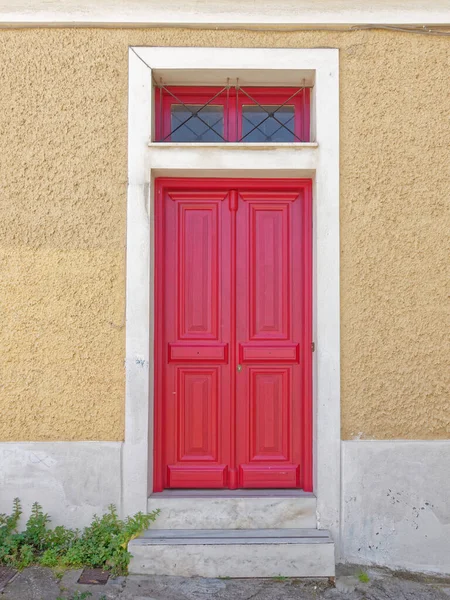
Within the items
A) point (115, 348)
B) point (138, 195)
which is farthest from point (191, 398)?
point (138, 195)

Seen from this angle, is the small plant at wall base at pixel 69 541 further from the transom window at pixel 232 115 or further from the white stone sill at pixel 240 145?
the transom window at pixel 232 115

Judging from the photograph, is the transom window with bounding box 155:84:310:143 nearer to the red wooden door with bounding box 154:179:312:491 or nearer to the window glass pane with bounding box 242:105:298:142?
the window glass pane with bounding box 242:105:298:142

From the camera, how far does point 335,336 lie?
12.4ft

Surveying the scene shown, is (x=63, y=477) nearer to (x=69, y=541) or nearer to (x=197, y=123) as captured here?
(x=69, y=541)

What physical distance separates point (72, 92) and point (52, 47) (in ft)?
1.15

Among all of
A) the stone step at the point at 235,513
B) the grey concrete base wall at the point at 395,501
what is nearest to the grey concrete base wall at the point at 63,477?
the stone step at the point at 235,513

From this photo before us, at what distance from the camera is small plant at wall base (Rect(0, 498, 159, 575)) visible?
11.7 feet

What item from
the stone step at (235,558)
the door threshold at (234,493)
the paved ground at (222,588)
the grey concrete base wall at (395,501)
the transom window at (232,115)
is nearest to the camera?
the paved ground at (222,588)

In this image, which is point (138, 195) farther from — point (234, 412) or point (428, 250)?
point (428, 250)

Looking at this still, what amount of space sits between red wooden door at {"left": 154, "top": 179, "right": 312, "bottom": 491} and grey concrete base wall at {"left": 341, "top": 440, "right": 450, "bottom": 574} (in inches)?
17.4

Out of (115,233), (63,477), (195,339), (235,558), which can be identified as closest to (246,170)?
(115,233)

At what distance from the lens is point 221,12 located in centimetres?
380

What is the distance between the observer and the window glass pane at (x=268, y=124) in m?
4.12

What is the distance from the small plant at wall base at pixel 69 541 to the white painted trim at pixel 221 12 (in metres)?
3.37
